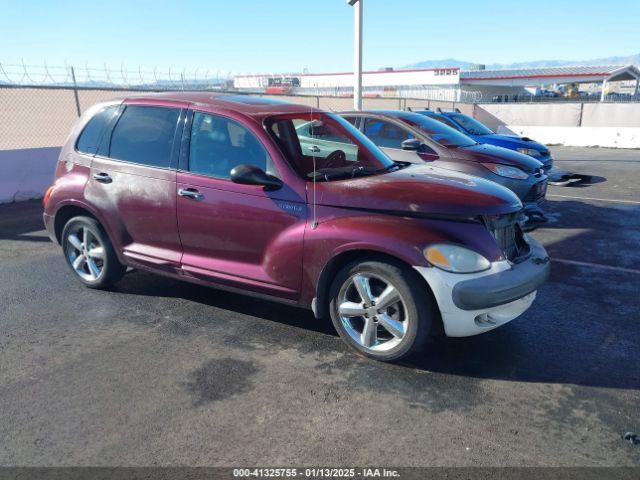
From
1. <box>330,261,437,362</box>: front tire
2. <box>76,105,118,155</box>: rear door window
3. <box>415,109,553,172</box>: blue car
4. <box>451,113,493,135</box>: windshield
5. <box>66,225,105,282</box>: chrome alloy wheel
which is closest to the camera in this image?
<box>330,261,437,362</box>: front tire

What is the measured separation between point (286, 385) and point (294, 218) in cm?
117

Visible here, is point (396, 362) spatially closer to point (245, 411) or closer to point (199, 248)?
point (245, 411)

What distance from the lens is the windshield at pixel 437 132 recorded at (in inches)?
301

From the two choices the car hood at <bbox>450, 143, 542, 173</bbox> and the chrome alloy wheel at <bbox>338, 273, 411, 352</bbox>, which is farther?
the car hood at <bbox>450, 143, 542, 173</bbox>

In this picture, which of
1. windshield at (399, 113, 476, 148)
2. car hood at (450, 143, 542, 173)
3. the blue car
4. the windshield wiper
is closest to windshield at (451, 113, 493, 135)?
the blue car

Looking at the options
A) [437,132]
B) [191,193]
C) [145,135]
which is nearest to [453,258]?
[191,193]

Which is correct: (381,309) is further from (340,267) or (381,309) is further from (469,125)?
(469,125)

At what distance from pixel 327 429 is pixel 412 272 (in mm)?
1148

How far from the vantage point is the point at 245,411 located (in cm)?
301

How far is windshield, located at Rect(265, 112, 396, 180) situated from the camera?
395cm

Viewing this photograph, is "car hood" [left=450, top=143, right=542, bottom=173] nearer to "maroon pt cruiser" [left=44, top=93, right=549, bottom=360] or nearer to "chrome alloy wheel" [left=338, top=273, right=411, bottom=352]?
"maroon pt cruiser" [left=44, top=93, right=549, bottom=360]

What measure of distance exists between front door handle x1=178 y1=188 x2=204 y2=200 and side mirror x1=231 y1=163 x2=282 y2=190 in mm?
435

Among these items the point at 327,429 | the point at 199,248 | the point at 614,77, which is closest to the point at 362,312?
the point at 327,429

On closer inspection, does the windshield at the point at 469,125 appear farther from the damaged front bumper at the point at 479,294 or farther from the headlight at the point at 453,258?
the headlight at the point at 453,258
